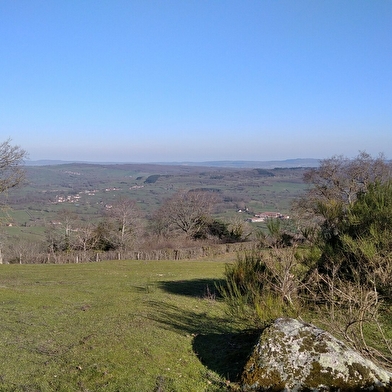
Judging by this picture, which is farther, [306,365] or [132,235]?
[132,235]

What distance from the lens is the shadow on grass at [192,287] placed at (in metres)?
15.8

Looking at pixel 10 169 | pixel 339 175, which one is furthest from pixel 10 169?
pixel 339 175

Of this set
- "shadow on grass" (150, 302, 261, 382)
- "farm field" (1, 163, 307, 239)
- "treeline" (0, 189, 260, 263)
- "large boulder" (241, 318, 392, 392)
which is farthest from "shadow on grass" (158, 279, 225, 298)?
"treeline" (0, 189, 260, 263)

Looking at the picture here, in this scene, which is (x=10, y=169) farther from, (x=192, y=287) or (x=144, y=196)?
(x=144, y=196)

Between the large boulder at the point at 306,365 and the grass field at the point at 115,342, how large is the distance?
775mm

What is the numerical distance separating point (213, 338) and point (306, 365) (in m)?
3.39

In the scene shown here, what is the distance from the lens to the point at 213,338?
8898 mm

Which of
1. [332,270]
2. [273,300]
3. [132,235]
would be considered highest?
[332,270]

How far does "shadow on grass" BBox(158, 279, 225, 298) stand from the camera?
15.8m

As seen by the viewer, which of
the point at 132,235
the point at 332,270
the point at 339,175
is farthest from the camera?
the point at 339,175

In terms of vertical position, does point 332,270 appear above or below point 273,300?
above

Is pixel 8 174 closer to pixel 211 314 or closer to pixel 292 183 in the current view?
pixel 211 314

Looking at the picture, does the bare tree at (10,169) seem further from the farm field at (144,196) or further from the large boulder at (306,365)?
the large boulder at (306,365)

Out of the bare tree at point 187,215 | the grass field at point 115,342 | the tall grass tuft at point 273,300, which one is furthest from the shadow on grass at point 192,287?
the bare tree at point 187,215
